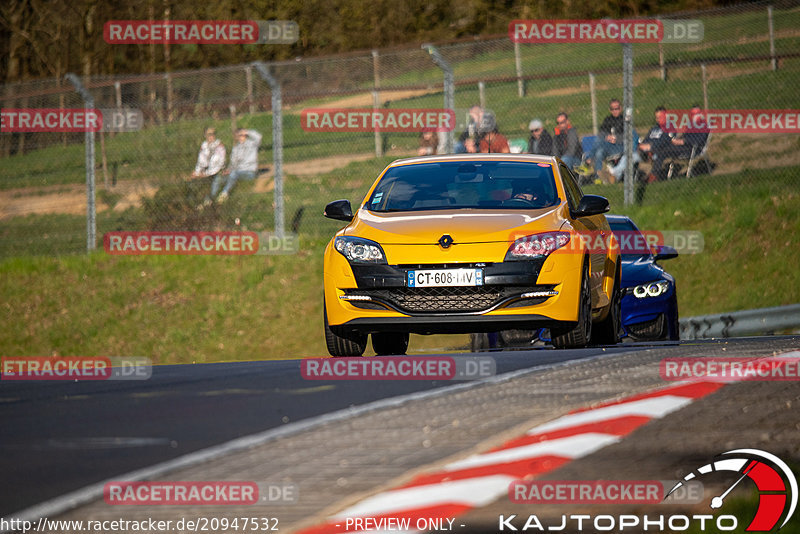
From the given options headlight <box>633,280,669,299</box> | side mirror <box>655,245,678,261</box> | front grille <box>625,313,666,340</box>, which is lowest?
front grille <box>625,313,666,340</box>

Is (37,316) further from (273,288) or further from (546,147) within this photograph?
(546,147)

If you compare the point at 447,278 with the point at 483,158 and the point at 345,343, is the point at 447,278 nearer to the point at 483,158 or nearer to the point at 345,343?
the point at 345,343

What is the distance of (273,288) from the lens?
19.8 metres

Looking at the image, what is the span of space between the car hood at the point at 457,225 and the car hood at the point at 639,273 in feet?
9.35

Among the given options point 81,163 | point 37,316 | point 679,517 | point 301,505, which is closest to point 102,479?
point 301,505

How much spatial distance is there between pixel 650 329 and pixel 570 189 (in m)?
2.39

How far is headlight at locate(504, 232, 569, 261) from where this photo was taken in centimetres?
998

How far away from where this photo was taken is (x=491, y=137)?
65.9ft

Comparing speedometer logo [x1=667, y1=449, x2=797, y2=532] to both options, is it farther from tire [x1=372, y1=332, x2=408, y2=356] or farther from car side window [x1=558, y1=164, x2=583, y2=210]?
tire [x1=372, y1=332, x2=408, y2=356]

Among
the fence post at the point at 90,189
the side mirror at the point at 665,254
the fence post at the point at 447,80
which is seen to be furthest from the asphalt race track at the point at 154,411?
the fence post at the point at 90,189
